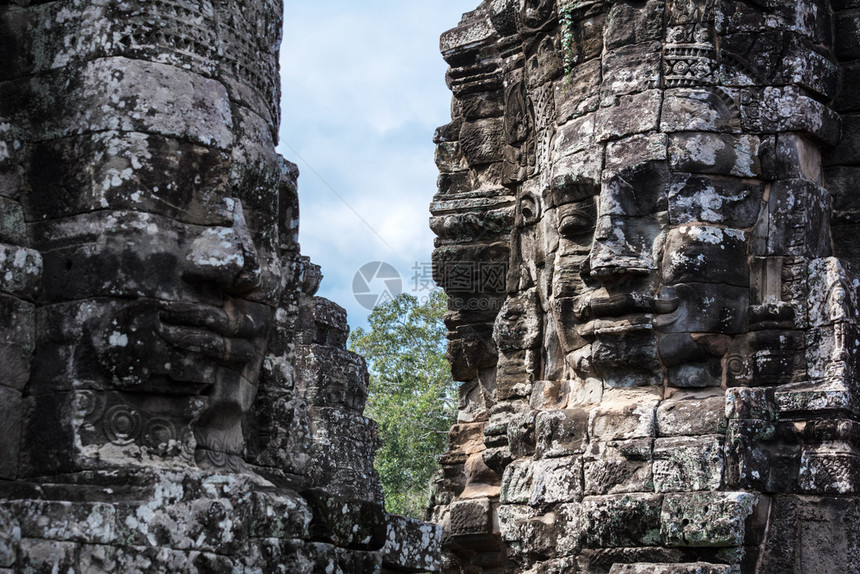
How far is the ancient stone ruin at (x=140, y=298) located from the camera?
5066 mm

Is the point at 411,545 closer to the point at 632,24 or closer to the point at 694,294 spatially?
the point at 694,294

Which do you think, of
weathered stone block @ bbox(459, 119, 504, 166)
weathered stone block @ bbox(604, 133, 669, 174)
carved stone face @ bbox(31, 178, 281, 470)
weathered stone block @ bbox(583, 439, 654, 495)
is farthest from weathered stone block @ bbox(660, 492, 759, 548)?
weathered stone block @ bbox(459, 119, 504, 166)

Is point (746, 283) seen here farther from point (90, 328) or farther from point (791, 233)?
point (90, 328)

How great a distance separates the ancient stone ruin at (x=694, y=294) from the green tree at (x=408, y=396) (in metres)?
12.6

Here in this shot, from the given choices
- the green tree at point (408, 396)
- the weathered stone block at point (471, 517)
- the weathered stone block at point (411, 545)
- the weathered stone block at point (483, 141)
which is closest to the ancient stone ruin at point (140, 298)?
the weathered stone block at point (411, 545)

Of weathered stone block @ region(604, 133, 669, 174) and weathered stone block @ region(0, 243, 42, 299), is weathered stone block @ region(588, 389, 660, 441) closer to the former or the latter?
weathered stone block @ region(604, 133, 669, 174)

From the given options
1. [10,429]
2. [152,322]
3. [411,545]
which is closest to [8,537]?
[10,429]

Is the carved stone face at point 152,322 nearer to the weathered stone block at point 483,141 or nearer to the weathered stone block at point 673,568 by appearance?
the weathered stone block at point 673,568

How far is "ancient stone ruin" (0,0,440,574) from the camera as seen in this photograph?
16.6 feet

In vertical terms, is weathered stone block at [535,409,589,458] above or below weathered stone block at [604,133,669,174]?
below

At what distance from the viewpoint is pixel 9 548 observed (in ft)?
15.2

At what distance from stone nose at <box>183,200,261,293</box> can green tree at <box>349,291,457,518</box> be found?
16.6 metres

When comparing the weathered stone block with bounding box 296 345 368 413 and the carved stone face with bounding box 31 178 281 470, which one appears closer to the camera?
the carved stone face with bounding box 31 178 281 470

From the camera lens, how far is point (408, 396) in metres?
24.8
